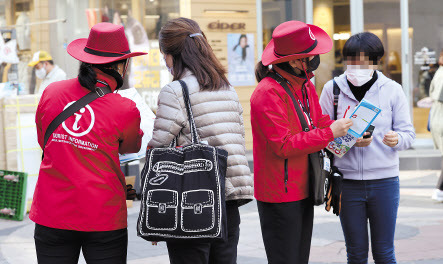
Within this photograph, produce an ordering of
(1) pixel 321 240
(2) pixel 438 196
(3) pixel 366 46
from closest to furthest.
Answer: (3) pixel 366 46 < (1) pixel 321 240 < (2) pixel 438 196

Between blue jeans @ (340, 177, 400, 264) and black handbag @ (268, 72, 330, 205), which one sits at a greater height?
black handbag @ (268, 72, 330, 205)

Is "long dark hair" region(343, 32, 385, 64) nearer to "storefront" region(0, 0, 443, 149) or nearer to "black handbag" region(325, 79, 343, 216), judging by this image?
"black handbag" region(325, 79, 343, 216)

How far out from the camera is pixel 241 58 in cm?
1372

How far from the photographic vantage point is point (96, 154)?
11.2 feet

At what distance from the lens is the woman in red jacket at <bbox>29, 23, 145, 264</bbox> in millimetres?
3385

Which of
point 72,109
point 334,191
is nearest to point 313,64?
point 334,191

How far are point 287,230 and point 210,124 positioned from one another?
0.83m

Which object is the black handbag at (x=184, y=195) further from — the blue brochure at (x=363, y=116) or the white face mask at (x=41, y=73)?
the white face mask at (x=41, y=73)

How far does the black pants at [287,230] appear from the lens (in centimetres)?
392

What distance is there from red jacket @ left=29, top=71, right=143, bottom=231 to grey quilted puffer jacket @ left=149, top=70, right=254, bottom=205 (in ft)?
0.61

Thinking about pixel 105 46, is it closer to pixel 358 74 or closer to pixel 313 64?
pixel 313 64

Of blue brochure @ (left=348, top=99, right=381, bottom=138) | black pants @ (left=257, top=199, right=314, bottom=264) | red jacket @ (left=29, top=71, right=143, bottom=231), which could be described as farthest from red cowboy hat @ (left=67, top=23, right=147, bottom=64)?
blue brochure @ (left=348, top=99, right=381, bottom=138)

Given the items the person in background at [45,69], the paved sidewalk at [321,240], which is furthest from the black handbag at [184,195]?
the person in background at [45,69]

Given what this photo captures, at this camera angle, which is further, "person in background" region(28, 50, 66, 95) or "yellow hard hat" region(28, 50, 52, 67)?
"yellow hard hat" region(28, 50, 52, 67)
